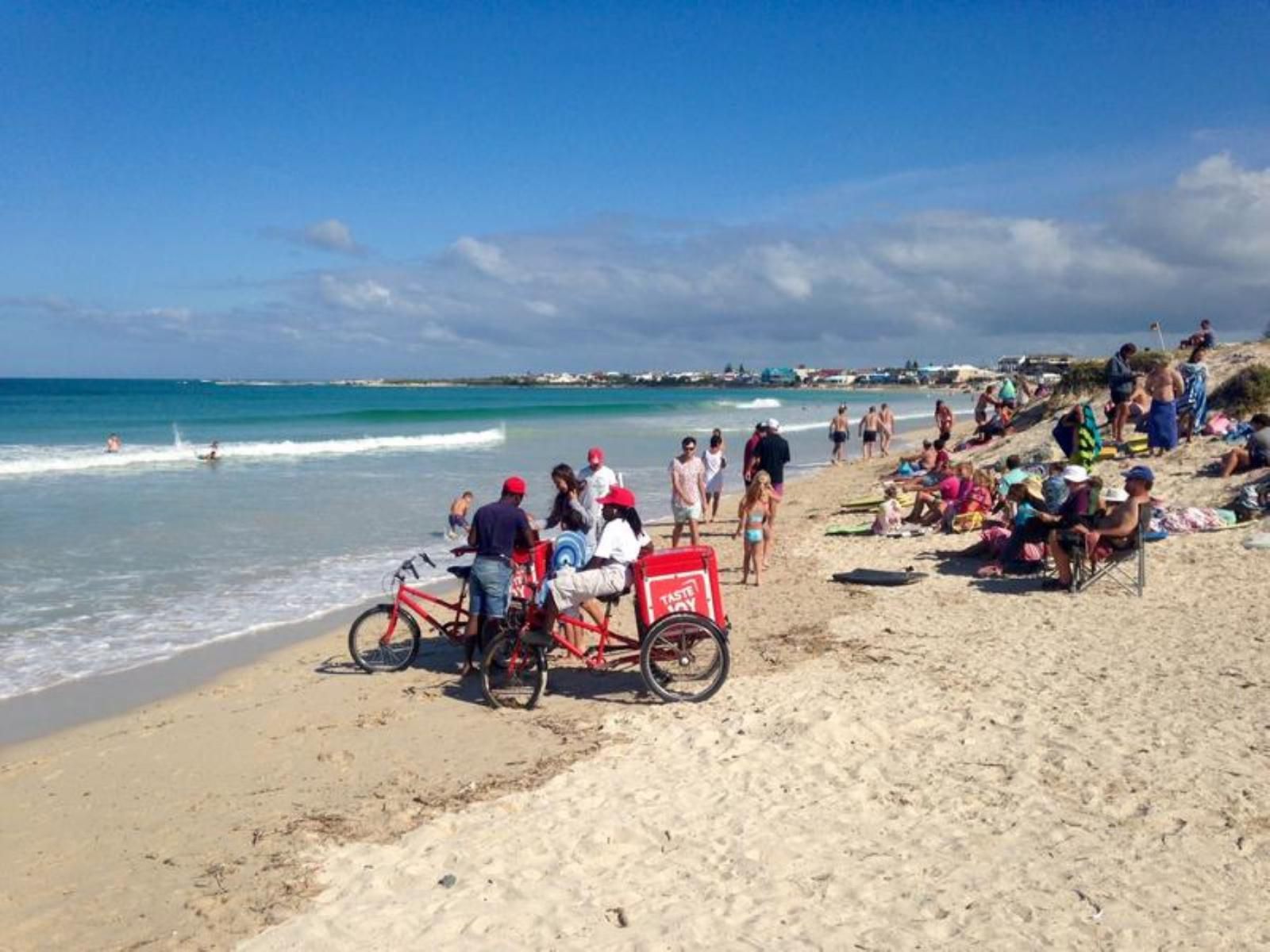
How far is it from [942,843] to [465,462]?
2550cm

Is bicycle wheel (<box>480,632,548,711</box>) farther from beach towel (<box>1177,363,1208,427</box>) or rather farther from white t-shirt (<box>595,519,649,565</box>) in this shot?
beach towel (<box>1177,363,1208,427</box>)

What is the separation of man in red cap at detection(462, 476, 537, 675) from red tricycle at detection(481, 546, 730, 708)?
1.11 feet

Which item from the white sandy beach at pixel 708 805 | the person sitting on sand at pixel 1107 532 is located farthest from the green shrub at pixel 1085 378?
the white sandy beach at pixel 708 805

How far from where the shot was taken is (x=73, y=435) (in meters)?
42.6

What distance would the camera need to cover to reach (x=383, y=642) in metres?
7.50

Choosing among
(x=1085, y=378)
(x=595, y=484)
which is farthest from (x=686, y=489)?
(x=1085, y=378)

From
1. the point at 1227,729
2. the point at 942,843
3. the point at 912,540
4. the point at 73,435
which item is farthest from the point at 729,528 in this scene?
the point at 73,435

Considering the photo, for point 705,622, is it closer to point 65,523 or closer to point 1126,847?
point 1126,847

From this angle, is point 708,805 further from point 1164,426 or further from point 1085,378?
point 1085,378

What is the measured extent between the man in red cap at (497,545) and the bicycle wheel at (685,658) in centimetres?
108

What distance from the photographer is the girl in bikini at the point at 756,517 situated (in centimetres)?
1008

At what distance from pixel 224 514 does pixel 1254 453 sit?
15.8 meters

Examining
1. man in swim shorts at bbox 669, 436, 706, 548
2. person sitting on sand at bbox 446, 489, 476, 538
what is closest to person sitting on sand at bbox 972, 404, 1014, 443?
man in swim shorts at bbox 669, 436, 706, 548

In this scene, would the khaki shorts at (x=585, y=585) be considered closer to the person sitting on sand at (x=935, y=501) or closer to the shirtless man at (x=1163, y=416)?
the person sitting on sand at (x=935, y=501)
